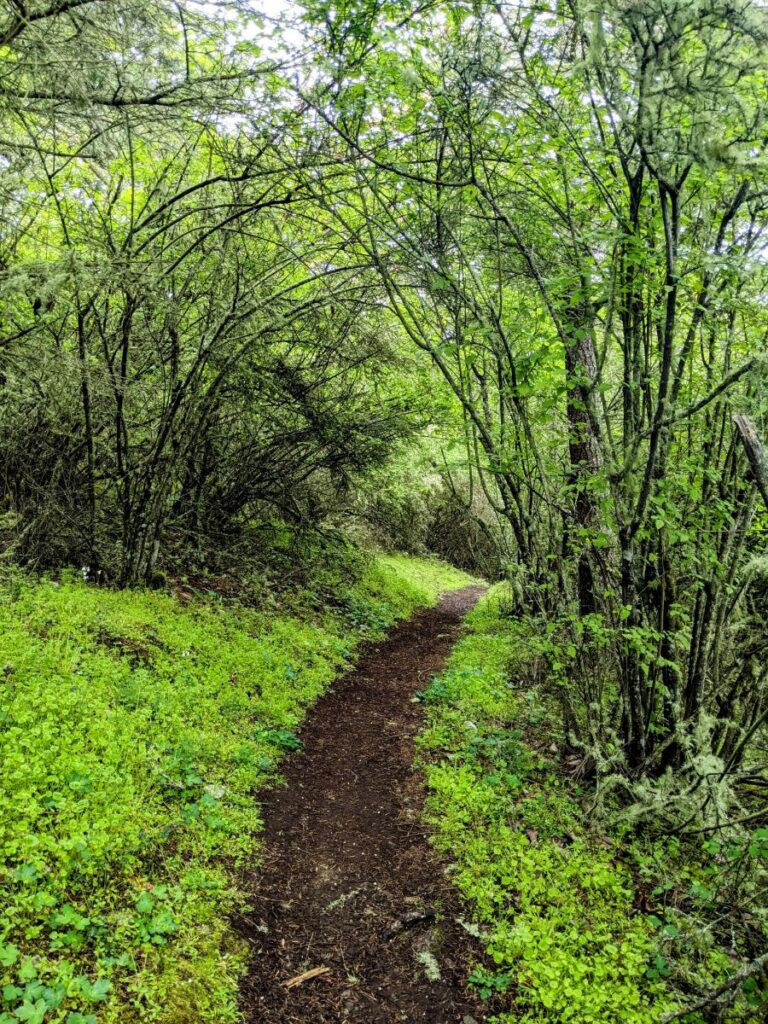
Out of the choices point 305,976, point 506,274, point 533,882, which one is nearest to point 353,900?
point 305,976

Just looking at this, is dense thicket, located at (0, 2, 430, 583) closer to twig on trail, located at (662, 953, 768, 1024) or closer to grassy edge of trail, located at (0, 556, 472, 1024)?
grassy edge of trail, located at (0, 556, 472, 1024)

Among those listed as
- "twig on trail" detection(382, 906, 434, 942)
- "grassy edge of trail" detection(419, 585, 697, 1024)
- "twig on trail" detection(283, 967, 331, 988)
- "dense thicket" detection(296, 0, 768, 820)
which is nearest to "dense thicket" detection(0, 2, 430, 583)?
"dense thicket" detection(296, 0, 768, 820)

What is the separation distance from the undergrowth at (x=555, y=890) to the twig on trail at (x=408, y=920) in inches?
12.1

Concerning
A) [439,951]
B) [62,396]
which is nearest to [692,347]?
[439,951]

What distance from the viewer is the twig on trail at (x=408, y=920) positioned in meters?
3.87

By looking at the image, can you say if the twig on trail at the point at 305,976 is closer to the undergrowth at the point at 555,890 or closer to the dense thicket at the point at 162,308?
the undergrowth at the point at 555,890

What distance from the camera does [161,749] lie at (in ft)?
15.7

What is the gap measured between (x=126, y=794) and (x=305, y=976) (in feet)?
5.41

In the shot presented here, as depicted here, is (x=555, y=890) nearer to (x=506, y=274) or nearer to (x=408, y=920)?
(x=408, y=920)

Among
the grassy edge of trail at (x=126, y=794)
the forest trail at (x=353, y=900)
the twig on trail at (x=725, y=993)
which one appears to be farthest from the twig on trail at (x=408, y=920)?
the twig on trail at (x=725, y=993)

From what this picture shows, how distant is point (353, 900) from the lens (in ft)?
13.6

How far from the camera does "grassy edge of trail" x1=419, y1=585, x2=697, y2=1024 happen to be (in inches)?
134

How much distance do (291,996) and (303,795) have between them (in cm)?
191

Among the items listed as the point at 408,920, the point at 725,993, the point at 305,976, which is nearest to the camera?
the point at 725,993
